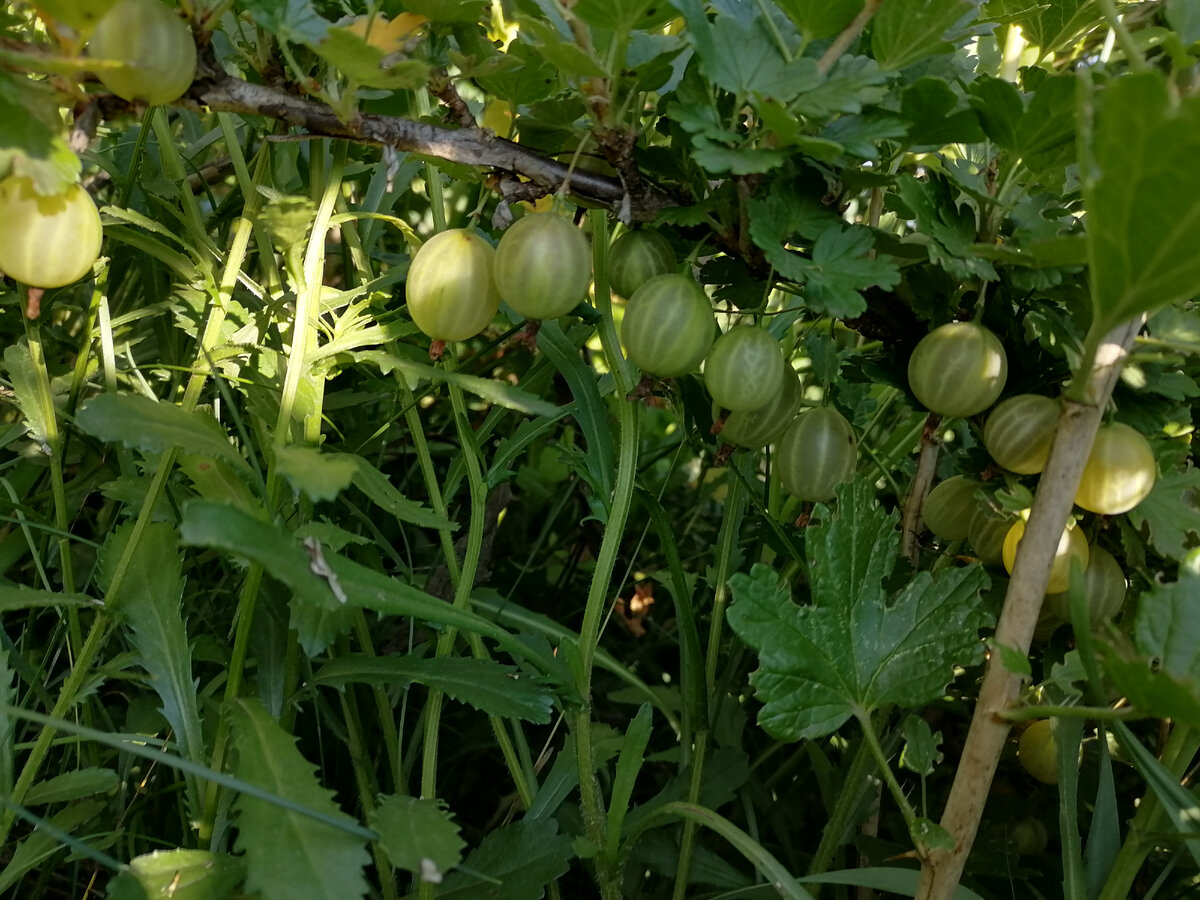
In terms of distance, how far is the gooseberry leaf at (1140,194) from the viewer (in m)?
0.32

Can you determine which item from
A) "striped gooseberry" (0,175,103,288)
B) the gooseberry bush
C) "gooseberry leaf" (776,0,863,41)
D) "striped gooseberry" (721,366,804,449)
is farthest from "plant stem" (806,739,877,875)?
"striped gooseberry" (0,175,103,288)

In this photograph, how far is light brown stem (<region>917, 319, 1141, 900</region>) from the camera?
17.3 inches

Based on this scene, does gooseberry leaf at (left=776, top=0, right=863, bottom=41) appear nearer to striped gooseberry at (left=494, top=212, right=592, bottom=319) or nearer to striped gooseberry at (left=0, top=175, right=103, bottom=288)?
striped gooseberry at (left=494, top=212, right=592, bottom=319)

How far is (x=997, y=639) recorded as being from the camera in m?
0.44

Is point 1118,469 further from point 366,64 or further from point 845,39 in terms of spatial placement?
point 366,64

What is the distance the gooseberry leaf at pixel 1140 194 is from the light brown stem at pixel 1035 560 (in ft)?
0.18

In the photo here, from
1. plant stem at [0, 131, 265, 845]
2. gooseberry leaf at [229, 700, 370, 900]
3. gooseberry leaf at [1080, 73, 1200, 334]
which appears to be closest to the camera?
gooseberry leaf at [1080, 73, 1200, 334]

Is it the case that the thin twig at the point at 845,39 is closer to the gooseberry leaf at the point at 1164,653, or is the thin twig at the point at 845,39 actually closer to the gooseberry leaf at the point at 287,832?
the gooseberry leaf at the point at 1164,653

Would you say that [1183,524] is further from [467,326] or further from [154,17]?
[154,17]

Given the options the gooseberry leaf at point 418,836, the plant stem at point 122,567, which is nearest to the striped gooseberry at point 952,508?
the gooseberry leaf at point 418,836

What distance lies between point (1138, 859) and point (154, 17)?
633 mm

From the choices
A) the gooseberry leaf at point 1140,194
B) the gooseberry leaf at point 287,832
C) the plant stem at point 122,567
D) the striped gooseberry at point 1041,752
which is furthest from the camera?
the striped gooseberry at point 1041,752

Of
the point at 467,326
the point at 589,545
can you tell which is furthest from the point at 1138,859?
the point at 589,545

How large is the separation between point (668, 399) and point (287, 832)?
35 cm
